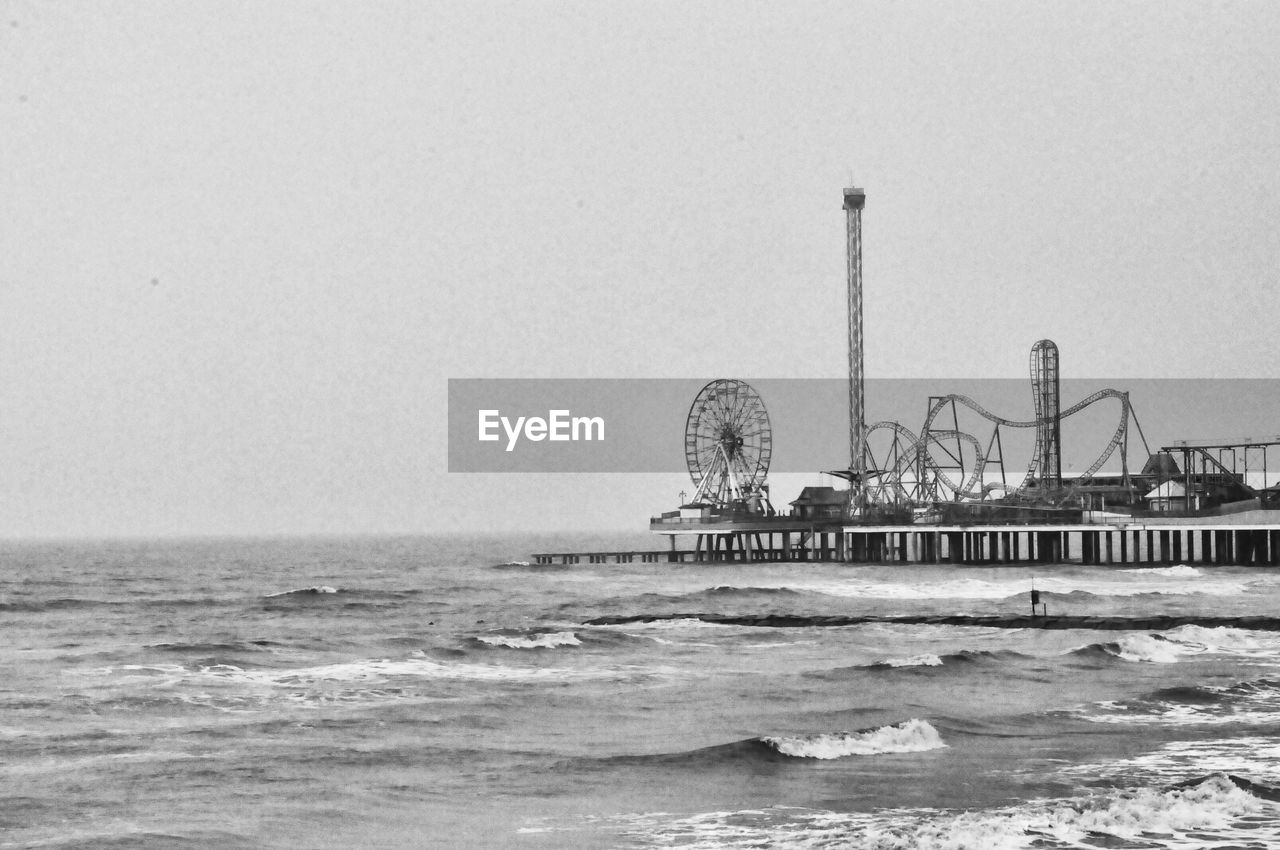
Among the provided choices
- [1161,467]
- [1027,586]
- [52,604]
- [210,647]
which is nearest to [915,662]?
[210,647]

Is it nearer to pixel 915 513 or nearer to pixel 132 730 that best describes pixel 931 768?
pixel 132 730

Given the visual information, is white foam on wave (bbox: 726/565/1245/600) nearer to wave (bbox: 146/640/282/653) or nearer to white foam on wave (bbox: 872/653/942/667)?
white foam on wave (bbox: 872/653/942/667)

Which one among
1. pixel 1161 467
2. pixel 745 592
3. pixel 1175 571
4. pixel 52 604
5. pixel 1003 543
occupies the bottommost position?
pixel 52 604

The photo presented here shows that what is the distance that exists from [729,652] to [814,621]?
10696mm

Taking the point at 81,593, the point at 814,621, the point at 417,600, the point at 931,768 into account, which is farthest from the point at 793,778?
the point at 81,593

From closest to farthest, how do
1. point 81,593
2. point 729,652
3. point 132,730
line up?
1. point 132,730
2. point 729,652
3. point 81,593

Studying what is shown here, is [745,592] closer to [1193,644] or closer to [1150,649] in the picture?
[1193,644]

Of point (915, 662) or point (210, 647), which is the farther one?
point (210, 647)

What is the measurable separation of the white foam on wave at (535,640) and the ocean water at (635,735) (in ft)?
0.72

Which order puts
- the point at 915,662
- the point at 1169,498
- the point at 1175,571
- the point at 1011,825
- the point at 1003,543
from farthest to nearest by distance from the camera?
1. the point at 1003,543
2. the point at 1169,498
3. the point at 1175,571
4. the point at 915,662
5. the point at 1011,825

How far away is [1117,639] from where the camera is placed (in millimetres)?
47750

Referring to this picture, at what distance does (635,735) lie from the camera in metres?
30.4

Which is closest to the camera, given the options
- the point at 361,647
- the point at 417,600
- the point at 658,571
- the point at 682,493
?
the point at 361,647

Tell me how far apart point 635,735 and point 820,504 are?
102 m
